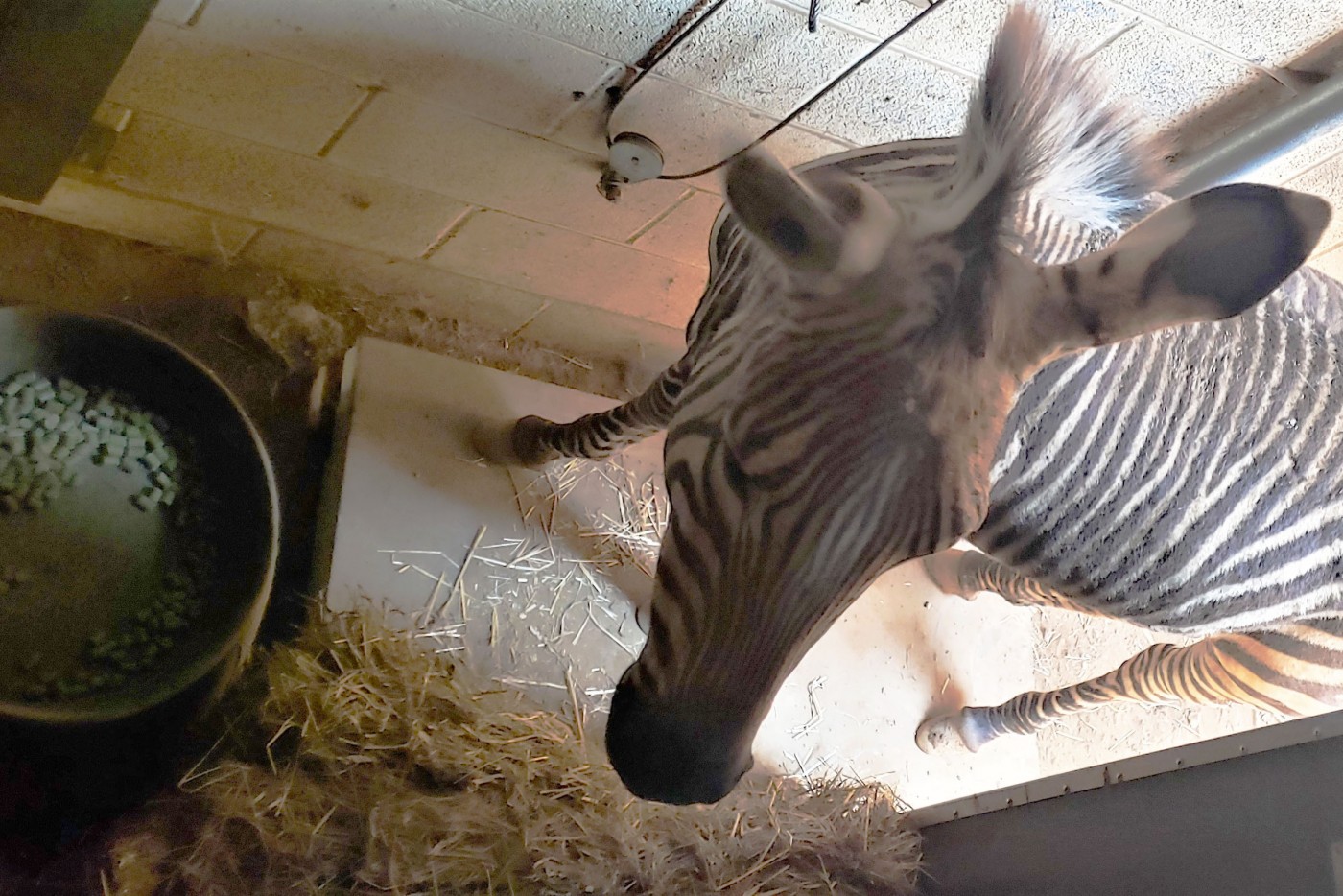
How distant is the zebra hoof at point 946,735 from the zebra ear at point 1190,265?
5.33 feet

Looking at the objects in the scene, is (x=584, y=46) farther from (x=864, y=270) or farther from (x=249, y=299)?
(x=249, y=299)

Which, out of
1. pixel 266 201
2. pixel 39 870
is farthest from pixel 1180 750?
pixel 266 201

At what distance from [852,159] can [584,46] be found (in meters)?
0.61

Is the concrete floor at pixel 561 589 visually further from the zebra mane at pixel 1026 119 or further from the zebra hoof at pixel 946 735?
the zebra mane at pixel 1026 119

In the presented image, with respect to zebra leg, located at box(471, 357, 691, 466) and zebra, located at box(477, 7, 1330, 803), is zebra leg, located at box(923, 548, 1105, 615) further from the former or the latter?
zebra, located at box(477, 7, 1330, 803)

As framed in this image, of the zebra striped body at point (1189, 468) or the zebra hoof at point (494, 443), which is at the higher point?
the zebra striped body at point (1189, 468)

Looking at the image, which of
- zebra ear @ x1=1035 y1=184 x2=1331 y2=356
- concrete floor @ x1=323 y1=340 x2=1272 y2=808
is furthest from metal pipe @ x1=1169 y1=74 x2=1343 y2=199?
concrete floor @ x1=323 y1=340 x2=1272 y2=808

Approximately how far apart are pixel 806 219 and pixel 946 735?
1.90m

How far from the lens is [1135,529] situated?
5.83 ft

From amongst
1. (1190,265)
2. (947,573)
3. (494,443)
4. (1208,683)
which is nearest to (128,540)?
(494,443)

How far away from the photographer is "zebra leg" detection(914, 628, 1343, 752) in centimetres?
204

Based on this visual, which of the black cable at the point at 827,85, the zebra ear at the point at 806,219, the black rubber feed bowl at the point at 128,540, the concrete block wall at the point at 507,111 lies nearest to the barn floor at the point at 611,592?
the concrete block wall at the point at 507,111

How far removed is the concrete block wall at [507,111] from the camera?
6.12ft

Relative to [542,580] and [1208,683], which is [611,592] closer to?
[542,580]
